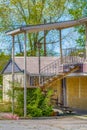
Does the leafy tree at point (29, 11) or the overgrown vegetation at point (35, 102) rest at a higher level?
the leafy tree at point (29, 11)

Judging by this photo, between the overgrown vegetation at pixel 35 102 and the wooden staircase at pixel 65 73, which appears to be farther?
the wooden staircase at pixel 65 73

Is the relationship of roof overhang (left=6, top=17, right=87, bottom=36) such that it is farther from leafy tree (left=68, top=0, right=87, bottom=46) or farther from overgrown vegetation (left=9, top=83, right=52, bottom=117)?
leafy tree (left=68, top=0, right=87, bottom=46)

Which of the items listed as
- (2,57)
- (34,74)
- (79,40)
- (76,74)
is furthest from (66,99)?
(2,57)

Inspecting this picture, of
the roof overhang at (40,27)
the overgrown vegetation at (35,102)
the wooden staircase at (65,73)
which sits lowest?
the overgrown vegetation at (35,102)

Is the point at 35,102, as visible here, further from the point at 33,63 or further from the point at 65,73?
the point at 33,63

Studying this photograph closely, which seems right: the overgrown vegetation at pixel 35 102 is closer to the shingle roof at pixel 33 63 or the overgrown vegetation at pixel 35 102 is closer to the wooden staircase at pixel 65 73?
the wooden staircase at pixel 65 73

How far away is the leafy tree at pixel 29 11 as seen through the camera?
172 ft

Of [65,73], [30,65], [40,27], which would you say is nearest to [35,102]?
[65,73]

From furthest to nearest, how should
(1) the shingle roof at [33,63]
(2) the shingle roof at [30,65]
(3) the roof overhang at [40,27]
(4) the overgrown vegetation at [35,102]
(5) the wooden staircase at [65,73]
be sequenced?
(1) the shingle roof at [33,63], (2) the shingle roof at [30,65], (5) the wooden staircase at [65,73], (3) the roof overhang at [40,27], (4) the overgrown vegetation at [35,102]

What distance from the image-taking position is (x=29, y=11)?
53.4 metres

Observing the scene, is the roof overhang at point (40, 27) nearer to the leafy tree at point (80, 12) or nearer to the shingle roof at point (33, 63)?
the shingle roof at point (33, 63)

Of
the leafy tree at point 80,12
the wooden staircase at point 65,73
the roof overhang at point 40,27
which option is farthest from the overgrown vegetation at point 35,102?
the leafy tree at point 80,12

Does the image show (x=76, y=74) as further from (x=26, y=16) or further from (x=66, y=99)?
(x=26, y=16)

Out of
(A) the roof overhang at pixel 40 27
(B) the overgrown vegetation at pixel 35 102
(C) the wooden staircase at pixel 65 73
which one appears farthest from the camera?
(C) the wooden staircase at pixel 65 73
